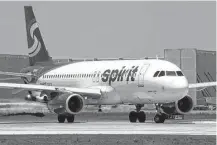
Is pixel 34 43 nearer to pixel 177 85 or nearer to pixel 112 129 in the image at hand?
pixel 177 85

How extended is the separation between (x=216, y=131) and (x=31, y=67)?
2962 centimetres

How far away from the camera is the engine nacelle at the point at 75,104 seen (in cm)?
5066

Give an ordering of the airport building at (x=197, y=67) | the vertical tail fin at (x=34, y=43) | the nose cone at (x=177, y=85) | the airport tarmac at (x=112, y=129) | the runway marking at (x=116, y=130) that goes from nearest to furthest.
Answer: the runway marking at (x=116, y=130) < the airport tarmac at (x=112, y=129) < the nose cone at (x=177, y=85) < the vertical tail fin at (x=34, y=43) < the airport building at (x=197, y=67)

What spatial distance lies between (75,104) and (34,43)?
14.3 metres

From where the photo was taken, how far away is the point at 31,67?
63688mm

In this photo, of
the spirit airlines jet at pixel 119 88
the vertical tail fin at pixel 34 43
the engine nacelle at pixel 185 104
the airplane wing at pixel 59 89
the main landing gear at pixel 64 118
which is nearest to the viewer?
the spirit airlines jet at pixel 119 88

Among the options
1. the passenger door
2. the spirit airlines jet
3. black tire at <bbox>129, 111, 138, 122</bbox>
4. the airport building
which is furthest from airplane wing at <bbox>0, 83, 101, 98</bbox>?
the airport building

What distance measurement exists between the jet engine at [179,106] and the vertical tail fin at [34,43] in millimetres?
16120

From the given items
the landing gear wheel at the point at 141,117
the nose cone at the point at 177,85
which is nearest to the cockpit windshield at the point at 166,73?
the nose cone at the point at 177,85

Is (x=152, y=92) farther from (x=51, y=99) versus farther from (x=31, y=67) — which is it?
(x=31, y=67)

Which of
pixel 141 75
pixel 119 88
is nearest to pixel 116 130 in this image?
pixel 141 75

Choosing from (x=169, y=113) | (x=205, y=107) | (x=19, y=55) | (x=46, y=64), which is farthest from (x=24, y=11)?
(x=19, y=55)

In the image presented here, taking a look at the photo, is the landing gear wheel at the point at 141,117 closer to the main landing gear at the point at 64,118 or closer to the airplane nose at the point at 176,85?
the airplane nose at the point at 176,85

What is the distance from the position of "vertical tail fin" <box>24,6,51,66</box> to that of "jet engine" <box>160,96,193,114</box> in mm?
16120
